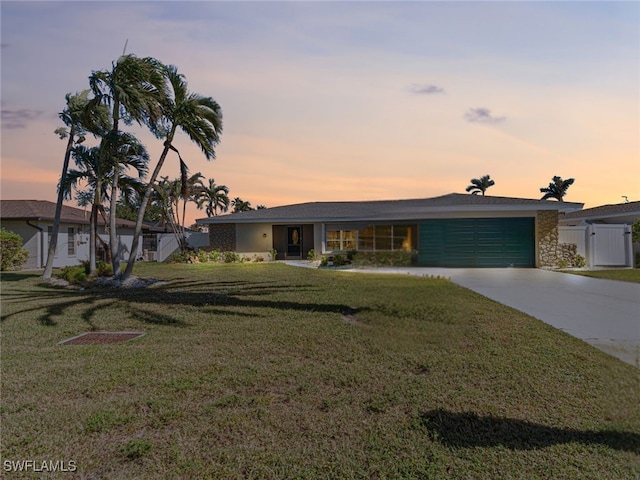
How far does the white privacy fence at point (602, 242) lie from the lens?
10203 mm

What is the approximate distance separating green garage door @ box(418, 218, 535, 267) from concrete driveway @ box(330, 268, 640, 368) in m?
0.11

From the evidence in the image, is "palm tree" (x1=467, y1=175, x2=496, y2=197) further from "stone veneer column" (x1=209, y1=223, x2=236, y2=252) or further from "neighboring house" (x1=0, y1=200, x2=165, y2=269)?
"stone veneer column" (x1=209, y1=223, x2=236, y2=252)

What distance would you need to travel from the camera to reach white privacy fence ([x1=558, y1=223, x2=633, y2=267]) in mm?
10203

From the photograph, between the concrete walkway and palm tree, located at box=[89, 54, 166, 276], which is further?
palm tree, located at box=[89, 54, 166, 276]

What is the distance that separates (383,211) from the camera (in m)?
3.49

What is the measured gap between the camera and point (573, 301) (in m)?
6.66

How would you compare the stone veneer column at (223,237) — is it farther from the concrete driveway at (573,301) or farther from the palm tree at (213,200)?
the concrete driveway at (573,301)

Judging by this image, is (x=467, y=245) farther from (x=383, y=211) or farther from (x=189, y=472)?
(x=189, y=472)

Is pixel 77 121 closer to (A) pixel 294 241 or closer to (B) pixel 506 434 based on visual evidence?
(A) pixel 294 241

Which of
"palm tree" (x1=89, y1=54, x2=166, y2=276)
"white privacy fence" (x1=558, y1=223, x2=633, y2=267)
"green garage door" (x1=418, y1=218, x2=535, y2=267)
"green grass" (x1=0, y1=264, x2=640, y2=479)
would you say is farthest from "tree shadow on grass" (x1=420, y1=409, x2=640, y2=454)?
"palm tree" (x1=89, y1=54, x2=166, y2=276)

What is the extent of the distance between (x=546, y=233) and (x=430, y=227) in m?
4.55

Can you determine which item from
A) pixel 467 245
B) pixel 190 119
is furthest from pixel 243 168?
pixel 190 119

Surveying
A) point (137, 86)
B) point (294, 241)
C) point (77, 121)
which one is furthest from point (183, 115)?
point (294, 241)

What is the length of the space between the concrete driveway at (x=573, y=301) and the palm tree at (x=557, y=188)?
100 cm
